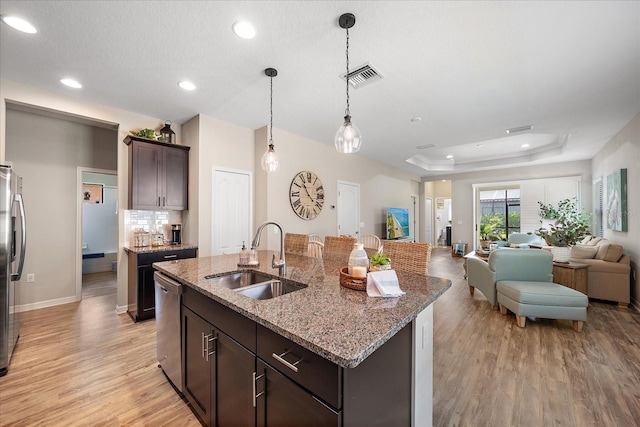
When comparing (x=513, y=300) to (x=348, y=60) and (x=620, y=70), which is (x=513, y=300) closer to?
(x=620, y=70)

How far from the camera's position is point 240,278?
198 centimetres

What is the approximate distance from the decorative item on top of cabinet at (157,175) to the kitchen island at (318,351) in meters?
2.32

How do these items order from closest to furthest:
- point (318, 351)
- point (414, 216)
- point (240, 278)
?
1. point (318, 351)
2. point (240, 278)
3. point (414, 216)

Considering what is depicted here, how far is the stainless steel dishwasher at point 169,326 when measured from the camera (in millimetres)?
1800

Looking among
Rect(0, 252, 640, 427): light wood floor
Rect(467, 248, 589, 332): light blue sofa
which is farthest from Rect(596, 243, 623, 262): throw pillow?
Rect(467, 248, 589, 332): light blue sofa

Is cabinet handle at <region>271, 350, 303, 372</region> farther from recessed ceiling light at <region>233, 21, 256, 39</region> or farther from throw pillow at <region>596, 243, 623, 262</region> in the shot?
throw pillow at <region>596, 243, 623, 262</region>

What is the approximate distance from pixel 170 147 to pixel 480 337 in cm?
454

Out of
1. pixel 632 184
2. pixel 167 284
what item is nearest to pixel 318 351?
pixel 167 284

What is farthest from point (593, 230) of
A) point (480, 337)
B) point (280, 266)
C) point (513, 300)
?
point (280, 266)

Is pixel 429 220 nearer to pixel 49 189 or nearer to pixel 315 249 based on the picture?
pixel 315 249

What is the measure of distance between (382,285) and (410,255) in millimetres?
661

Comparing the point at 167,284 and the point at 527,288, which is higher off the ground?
the point at 167,284

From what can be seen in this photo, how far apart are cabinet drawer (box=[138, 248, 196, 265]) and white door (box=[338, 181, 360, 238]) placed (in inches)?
116

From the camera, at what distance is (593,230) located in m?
5.95
